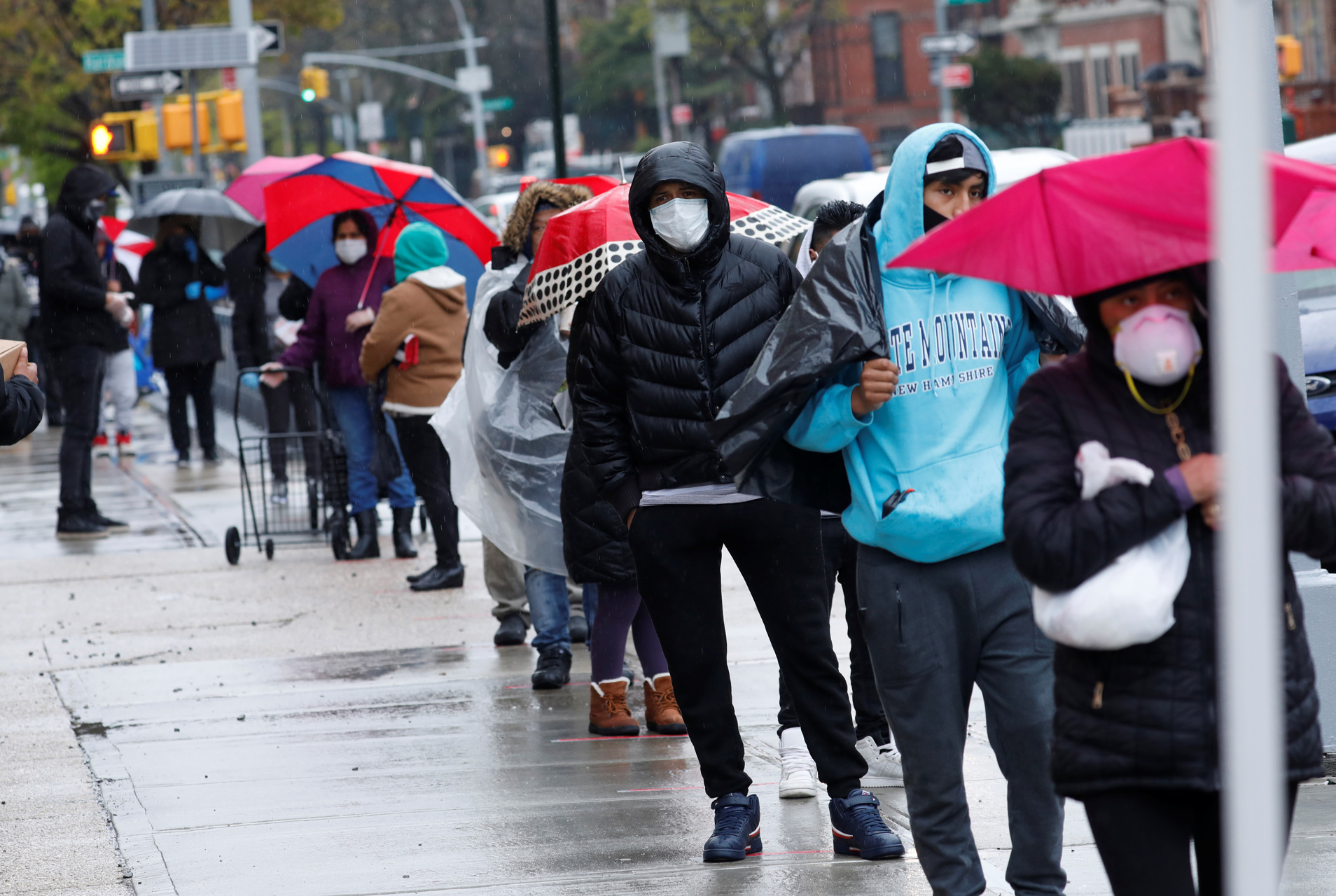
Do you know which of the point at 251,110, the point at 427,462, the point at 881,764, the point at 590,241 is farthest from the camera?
the point at 251,110

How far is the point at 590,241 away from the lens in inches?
235

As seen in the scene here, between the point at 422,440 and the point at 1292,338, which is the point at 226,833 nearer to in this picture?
the point at 1292,338

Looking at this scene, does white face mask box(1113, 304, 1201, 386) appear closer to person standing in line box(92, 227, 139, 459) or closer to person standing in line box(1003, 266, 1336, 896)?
person standing in line box(1003, 266, 1336, 896)

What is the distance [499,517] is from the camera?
7.63 m

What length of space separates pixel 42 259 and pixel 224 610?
358 cm

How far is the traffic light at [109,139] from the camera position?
24.1 m

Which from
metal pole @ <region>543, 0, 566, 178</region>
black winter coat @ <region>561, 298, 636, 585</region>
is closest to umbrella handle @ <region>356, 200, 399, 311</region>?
metal pole @ <region>543, 0, 566, 178</region>

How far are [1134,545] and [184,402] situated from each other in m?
13.9

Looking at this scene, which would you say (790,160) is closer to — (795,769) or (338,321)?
(338,321)

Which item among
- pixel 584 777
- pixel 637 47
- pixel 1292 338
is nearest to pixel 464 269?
pixel 584 777

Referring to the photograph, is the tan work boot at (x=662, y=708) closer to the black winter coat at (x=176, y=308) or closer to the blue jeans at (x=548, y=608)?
the blue jeans at (x=548, y=608)

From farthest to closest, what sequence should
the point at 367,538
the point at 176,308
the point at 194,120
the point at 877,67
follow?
1. the point at 877,67
2. the point at 194,120
3. the point at 176,308
4. the point at 367,538

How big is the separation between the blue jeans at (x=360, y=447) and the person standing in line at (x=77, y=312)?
2.04 metres

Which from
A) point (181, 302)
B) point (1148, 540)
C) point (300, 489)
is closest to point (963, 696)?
point (1148, 540)
